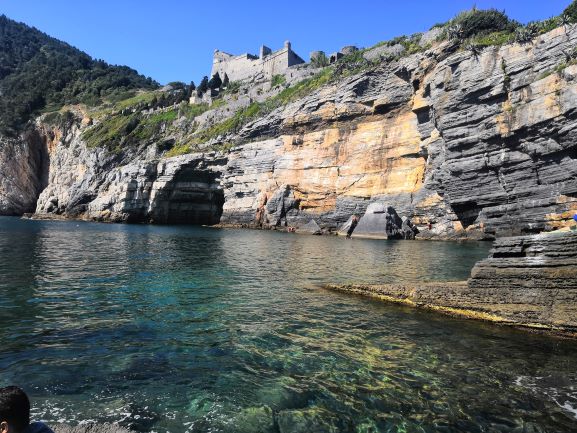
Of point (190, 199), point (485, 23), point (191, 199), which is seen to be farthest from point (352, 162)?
point (190, 199)

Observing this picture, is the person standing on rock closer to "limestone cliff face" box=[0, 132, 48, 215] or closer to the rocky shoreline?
the rocky shoreline

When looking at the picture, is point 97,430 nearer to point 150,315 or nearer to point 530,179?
point 150,315

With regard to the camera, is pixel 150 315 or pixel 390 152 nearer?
pixel 150 315

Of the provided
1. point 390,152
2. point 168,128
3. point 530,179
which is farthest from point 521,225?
point 168,128

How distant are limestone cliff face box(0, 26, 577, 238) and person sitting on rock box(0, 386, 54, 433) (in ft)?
149

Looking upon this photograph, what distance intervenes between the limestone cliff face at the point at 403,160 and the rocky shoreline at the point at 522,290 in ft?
103

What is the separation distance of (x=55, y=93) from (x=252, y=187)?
356 ft

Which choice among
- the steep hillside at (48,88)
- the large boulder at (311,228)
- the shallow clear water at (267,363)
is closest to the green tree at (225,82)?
Result: the steep hillside at (48,88)

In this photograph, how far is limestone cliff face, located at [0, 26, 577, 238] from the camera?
41.0 meters

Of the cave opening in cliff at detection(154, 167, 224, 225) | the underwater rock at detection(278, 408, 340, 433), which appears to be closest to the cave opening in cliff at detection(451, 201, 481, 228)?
the underwater rock at detection(278, 408, 340, 433)

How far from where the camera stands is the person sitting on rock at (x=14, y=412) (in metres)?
3.82

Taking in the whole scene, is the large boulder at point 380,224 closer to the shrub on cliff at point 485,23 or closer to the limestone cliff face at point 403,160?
the limestone cliff face at point 403,160

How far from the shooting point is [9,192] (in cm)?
10644

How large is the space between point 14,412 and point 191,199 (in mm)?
83176
